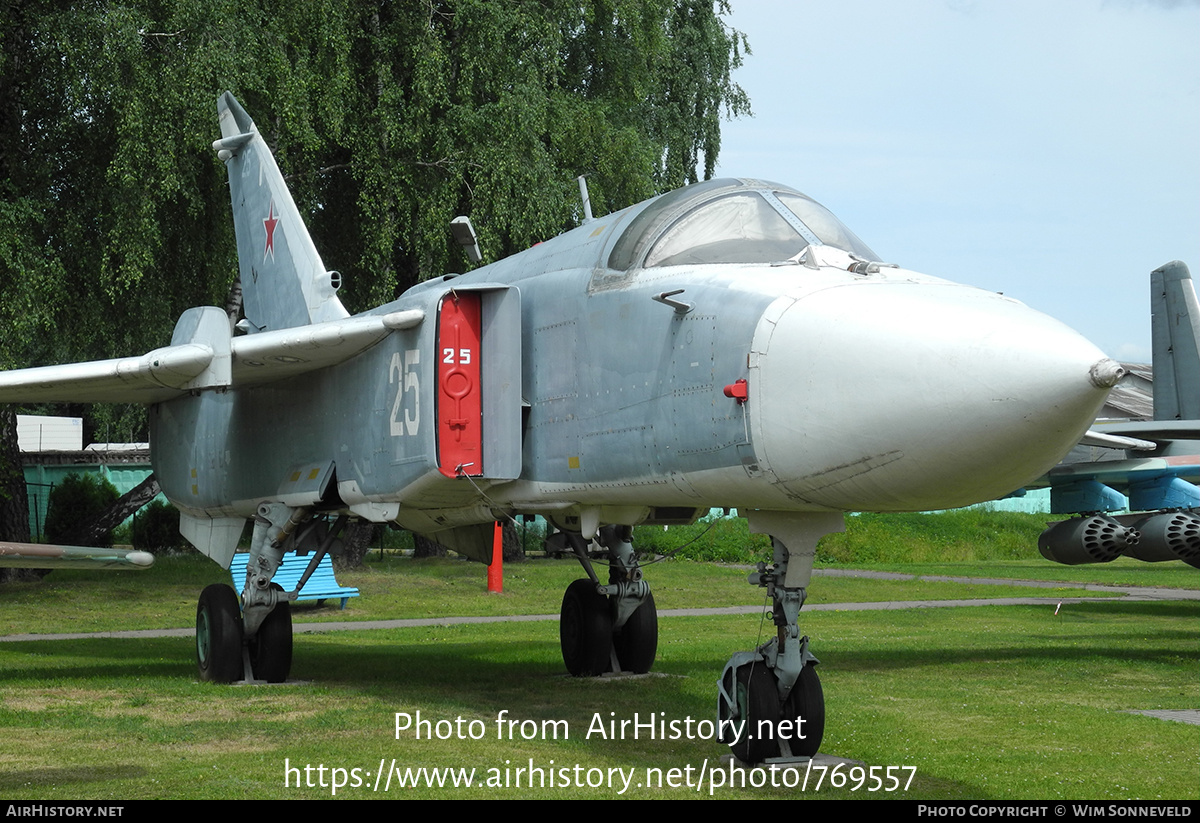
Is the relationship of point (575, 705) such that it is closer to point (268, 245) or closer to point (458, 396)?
point (458, 396)

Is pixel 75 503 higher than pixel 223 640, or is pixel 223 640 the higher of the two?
pixel 223 640

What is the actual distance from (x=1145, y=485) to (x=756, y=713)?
10.6 m

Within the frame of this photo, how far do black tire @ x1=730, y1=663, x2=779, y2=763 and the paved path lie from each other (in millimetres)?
9948

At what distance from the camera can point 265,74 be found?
60.4 ft

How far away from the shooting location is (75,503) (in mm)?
26531

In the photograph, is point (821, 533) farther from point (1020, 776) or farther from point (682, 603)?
point (682, 603)

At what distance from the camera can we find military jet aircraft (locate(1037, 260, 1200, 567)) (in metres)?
14.2

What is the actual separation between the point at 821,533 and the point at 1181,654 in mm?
8287

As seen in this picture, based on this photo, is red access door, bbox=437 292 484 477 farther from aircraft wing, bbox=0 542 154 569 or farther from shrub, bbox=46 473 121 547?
shrub, bbox=46 473 121 547

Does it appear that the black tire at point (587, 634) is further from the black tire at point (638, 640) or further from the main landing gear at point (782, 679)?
the main landing gear at point (782, 679)

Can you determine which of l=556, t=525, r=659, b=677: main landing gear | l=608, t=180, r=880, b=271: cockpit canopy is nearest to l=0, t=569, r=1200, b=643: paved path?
l=556, t=525, r=659, b=677: main landing gear

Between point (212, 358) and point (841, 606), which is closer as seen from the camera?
point (212, 358)

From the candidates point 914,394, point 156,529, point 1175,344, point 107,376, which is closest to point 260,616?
point 107,376
